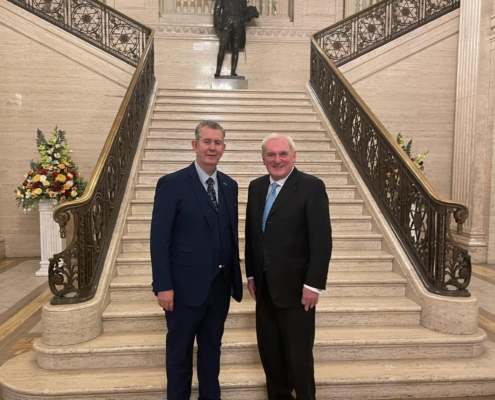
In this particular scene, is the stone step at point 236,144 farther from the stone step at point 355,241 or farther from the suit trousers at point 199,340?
the suit trousers at point 199,340

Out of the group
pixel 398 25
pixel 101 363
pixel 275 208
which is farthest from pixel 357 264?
pixel 398 25

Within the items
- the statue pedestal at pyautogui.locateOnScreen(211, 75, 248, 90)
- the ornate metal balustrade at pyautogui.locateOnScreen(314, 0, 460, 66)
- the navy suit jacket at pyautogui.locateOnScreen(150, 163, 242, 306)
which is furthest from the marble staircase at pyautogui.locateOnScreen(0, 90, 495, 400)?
the statue pedestal at pyautogui.locateOnScreen(211, 75, 248, 90)

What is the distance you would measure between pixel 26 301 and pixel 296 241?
4.21 meters

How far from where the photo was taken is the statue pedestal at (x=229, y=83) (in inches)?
384

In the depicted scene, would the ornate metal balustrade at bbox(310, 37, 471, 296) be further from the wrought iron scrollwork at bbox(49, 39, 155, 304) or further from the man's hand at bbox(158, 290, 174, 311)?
the wrought iron scrollwork at bbox(49, 39, 155, 304)

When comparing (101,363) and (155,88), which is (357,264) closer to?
(101,363)

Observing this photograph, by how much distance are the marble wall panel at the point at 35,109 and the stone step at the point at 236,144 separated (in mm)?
1934

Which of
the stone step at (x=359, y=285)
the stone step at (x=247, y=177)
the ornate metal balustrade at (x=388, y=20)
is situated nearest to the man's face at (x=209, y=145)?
the stone step at (x=359, y=285)

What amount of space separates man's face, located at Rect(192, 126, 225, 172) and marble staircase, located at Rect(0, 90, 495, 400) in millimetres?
1673

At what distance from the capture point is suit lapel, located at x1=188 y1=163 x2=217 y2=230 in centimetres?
255

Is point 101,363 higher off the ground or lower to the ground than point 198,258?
lower

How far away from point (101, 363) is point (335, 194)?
3.53m

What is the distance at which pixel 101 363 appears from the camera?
129 inches

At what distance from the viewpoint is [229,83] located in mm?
9758
